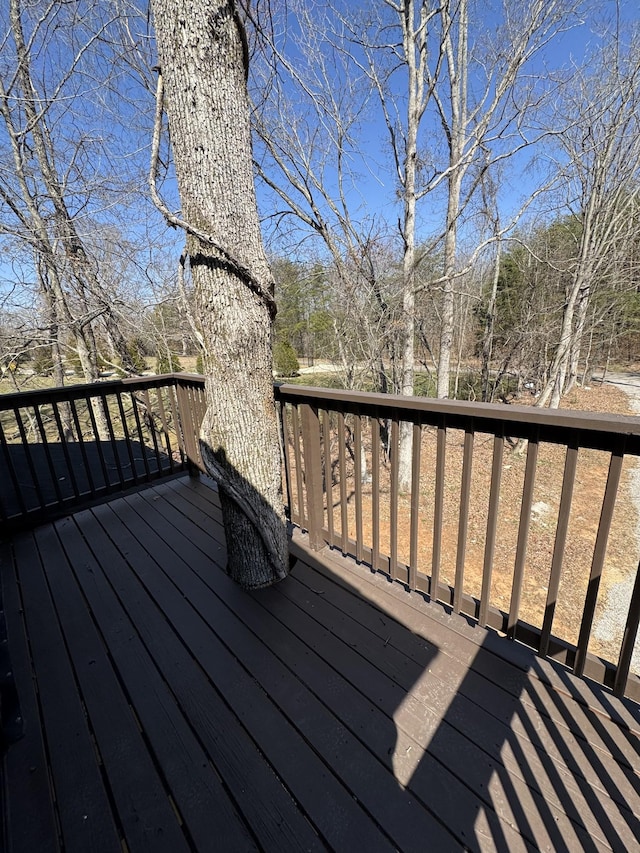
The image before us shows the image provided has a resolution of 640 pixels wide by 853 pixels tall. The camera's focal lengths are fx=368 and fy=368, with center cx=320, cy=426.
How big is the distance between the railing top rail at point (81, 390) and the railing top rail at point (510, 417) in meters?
1.53

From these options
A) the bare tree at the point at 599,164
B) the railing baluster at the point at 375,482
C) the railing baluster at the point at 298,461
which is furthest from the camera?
the bare tree at the point at 599,164

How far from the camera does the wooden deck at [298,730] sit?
3.12ft

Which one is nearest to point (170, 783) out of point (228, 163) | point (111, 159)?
point (228, 163)

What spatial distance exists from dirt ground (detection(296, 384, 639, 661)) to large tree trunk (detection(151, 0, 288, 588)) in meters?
1.93

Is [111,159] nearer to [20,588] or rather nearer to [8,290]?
[8,290]

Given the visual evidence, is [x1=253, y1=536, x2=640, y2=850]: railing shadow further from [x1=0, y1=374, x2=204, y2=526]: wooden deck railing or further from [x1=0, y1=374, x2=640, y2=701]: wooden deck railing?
[x1=0, y1=374, x2=204, y2=526]: wooden deck railing

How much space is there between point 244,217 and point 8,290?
6.14 metres

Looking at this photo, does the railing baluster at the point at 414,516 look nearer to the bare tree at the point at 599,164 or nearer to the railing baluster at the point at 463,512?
the railing baluster at the point at 463,512

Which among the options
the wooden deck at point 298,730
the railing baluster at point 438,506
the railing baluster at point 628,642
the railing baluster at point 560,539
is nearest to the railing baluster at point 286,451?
the wooden deck at point 298,730

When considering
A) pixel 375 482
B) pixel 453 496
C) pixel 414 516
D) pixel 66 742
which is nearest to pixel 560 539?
pixel 414 516

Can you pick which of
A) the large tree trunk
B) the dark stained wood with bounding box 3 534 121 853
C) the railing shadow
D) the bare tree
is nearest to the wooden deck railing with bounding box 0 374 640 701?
the railing shadow

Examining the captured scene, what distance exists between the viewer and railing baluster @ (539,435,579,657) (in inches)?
44.9

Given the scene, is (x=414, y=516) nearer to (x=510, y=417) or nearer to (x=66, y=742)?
(x=510, y=417)

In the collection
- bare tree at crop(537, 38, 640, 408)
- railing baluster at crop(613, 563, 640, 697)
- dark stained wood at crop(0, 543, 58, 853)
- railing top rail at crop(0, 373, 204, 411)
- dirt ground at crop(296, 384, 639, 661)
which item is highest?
bare tree at crop(537, 38, 640, 408)
